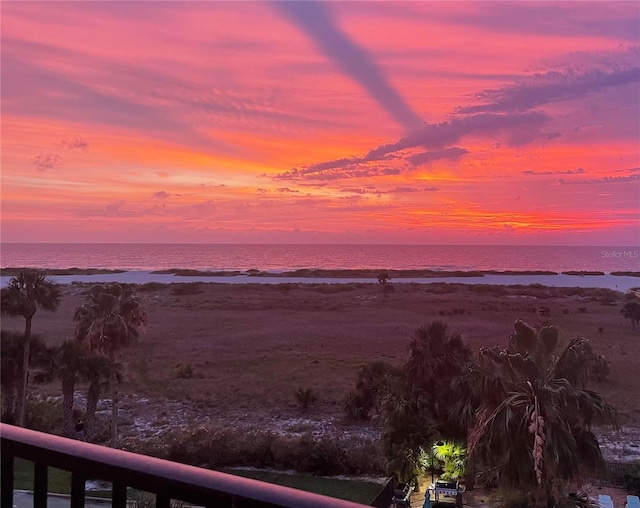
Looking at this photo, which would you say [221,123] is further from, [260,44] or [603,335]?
[603,335]

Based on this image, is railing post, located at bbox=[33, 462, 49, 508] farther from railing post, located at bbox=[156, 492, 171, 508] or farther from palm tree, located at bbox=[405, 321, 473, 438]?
palm tree, located at bbox=[405, 321, 473, 438]

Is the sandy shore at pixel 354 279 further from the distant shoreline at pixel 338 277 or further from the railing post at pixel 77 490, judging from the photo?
the railing post at pixel 77 490

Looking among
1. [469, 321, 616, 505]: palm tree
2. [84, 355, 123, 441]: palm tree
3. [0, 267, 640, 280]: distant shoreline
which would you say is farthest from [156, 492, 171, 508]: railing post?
[0, 267, 640, 280]: distant shoreline

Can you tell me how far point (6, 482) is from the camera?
1047mm

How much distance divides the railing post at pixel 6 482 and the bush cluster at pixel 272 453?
36.2 feet

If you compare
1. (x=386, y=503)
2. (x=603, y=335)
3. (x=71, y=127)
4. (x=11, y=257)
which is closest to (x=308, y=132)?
(x=71, y=127)

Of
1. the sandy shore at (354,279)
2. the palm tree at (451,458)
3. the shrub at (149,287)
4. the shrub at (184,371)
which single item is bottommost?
the shrub at (184,371)

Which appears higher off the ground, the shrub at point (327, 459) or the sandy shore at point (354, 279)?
the sandy shore at point (354, 279)

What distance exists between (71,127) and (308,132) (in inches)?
239

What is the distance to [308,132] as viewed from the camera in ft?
48.5

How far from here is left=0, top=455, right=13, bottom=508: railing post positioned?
1021 mm

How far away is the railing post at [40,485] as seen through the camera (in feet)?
3.15

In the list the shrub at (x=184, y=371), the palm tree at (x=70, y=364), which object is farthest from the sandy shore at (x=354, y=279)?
the palm tree at (x=70, y=364)

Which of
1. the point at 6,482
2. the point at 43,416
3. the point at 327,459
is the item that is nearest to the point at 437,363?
the point at 327,459
